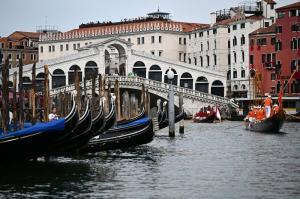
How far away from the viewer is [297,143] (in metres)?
28.9

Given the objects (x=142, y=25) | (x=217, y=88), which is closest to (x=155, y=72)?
(x=217, y=88)

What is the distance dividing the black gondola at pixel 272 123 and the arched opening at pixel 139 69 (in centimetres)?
2326

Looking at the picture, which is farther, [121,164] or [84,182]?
[121,164]

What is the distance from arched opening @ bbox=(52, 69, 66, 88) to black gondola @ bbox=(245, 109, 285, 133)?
2287 cm

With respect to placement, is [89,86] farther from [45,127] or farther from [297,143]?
[45,127]

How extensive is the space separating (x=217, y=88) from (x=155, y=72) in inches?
153

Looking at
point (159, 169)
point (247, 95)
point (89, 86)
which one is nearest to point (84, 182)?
point (159, 169)

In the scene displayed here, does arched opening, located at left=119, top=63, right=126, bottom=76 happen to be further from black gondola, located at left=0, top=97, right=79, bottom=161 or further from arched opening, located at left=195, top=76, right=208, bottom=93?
black gondola, located at left=0, top=97, right=79, bottom=161

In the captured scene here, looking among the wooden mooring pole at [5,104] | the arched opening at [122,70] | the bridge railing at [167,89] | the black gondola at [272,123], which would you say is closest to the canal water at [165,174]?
the wooden mooring pole at [5,104]

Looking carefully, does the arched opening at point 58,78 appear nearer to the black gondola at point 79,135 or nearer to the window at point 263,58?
the window at point 263,58

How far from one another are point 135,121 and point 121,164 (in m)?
3.40

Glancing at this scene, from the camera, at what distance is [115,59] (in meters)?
61.9

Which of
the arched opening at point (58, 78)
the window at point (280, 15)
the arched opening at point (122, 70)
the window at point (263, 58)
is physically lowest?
the arched opening at point (58, 78)

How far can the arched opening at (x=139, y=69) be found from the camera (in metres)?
59.4
